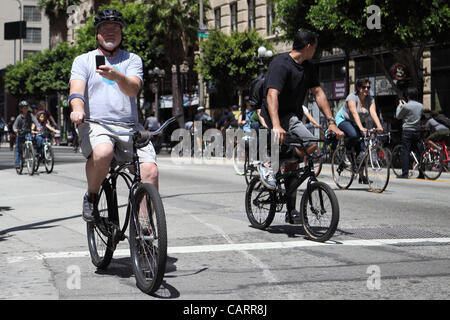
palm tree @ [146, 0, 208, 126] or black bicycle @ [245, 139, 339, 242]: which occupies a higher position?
palm tree @ [146, 0, 208, 126]

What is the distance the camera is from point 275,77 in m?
6.87

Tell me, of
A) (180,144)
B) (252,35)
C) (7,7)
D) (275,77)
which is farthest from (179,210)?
(7,7)

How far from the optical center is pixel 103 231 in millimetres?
5234

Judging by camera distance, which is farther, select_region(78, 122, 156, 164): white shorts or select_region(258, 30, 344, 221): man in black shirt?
select_region(258, 30, 344, 221): man in black shirt

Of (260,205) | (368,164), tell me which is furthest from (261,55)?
(260,205)

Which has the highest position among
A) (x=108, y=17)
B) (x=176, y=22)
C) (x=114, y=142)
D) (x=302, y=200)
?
(x=176, y=22)

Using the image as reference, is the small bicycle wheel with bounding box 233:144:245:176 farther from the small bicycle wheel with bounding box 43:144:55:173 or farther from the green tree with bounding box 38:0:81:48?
the green tree with bounding box 38:0:81:48

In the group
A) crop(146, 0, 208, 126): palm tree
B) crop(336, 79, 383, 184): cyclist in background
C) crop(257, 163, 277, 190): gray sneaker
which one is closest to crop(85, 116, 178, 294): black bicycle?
crop(257, 163, 277, 190): gray sneaker

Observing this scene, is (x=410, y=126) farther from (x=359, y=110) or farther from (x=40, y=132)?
(x=40, y=132)

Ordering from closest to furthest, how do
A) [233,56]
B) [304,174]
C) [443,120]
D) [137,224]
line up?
[137,224]
[304,174]
[443,120]
[233,56]

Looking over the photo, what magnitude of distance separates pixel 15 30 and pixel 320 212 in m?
79.4

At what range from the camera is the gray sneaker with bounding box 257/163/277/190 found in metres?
7.11

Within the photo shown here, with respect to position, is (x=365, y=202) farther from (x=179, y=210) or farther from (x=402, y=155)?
(x=402, y=155)

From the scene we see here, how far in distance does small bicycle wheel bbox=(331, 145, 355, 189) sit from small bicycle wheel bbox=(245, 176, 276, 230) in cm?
463
